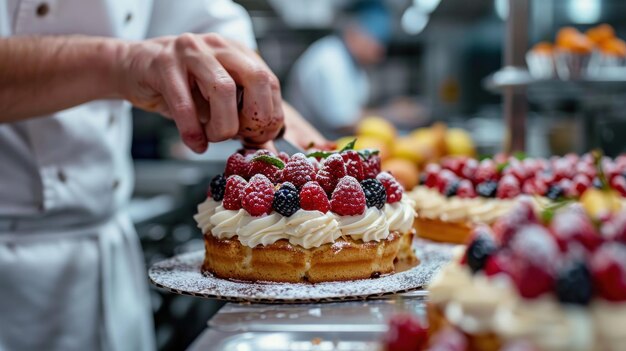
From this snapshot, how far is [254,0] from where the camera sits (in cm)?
649

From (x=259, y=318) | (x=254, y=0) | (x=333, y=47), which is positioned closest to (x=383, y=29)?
(x=333, y=47)

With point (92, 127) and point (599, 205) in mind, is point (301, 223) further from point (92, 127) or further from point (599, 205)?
point (92, 127)

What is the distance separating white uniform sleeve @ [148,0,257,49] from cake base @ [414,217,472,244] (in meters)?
0.78

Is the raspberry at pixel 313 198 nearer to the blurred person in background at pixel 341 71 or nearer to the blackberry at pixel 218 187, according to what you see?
the blackberry at pixel 218 187

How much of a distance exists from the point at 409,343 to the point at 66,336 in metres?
1.50

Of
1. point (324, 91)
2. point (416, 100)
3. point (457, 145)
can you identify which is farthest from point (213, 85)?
point (416, 100)

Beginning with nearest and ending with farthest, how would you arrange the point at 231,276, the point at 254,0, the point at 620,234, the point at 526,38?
the point at 620,234
the point at 231,276
the point at 526,38
the point at 254,0

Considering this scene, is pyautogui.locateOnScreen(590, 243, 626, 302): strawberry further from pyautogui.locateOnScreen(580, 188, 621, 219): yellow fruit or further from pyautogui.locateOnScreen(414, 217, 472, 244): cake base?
pyautogui.locateOnScreen(414, 217, 472, 244): cake base

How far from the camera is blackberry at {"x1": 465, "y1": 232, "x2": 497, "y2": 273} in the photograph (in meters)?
0.93

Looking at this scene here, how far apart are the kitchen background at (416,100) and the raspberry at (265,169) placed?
158cm

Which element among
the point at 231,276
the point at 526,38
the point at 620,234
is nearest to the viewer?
the point at 620,234

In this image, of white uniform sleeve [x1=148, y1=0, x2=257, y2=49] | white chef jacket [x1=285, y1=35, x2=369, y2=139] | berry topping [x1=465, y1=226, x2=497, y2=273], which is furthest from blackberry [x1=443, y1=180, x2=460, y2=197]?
white chef jacket [x1=285, y1=35, x2=369, y2=139]

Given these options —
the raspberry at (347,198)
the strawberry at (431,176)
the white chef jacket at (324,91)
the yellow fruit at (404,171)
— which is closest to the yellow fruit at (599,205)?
the raspberry at (347,198)

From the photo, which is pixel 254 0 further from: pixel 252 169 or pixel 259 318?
pixel 259 318
